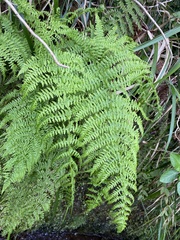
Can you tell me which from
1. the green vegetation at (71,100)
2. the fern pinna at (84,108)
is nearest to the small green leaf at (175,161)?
the green vegetation at (71,100)

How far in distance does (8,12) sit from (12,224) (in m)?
0.77

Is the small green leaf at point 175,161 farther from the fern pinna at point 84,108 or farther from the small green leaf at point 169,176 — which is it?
the fern pinna at point 84,108

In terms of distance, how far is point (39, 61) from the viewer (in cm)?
81

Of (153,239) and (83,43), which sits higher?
(83,43)

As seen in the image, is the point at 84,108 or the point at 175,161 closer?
the point at 84,108

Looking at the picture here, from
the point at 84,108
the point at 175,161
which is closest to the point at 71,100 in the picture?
the point at 84,108

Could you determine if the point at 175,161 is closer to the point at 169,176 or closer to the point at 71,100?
the point at 169,176

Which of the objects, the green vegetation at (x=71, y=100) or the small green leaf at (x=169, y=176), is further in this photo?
the small green leaf at (x=169, y=176)

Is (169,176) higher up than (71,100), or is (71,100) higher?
(71,100)

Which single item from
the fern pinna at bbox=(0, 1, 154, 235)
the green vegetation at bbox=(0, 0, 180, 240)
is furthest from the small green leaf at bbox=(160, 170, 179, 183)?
the fern pinna at bbox=(0, 1, 154, 235)

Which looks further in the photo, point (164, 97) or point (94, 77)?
point (164, 97)

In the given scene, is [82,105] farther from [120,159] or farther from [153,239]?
[153,239]

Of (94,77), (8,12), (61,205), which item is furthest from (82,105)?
(61,205)

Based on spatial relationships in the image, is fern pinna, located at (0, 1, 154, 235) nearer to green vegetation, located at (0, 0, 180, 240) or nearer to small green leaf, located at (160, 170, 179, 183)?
green vegetation, located at (0, 0, 180, 240)
